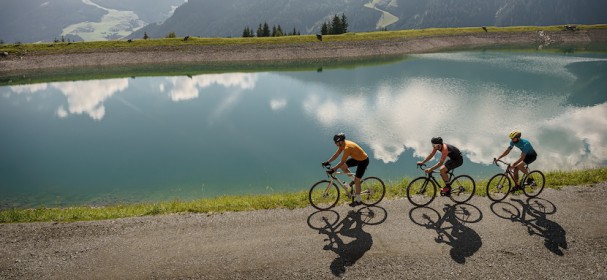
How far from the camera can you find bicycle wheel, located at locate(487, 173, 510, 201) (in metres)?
14.7

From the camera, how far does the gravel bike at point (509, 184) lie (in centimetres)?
1456

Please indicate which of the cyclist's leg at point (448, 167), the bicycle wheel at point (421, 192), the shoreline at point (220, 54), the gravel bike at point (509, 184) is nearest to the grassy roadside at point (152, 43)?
the shoreline at point (220, 54)

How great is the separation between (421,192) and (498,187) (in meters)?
3.34

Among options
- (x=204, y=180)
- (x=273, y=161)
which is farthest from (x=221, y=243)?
(x=273, y=161)

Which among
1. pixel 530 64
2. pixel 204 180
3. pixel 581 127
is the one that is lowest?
pixel 204 180

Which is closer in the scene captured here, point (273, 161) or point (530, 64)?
point (273, 161)

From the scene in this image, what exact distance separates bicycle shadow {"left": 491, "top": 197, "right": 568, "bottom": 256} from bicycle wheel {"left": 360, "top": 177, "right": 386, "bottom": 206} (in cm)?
436

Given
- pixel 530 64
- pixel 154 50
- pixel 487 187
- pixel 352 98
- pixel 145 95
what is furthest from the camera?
pixel 154 50

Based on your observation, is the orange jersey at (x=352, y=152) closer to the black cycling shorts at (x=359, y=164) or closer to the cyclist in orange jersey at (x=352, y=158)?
the cyclist in orange jersey at (x=352, y=158)

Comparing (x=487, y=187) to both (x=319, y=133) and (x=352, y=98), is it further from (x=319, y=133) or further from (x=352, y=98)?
(x=352, y=98)

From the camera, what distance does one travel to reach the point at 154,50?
281ft

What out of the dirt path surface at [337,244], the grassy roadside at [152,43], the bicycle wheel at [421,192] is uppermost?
the grassy roadside at [152,43]

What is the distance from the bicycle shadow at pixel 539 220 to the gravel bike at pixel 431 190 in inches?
46.1

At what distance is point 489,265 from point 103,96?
56233 mm
